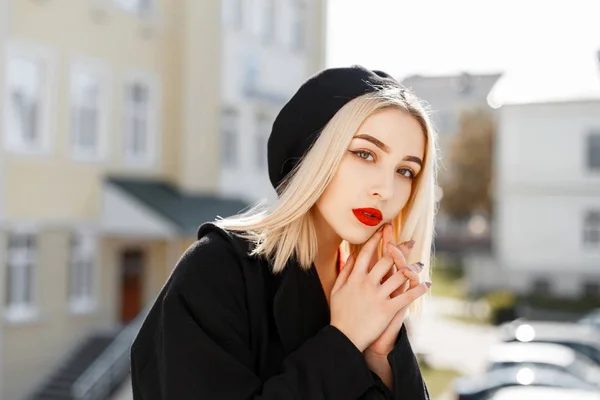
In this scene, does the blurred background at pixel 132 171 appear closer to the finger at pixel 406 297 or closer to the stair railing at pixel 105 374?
the stair railing at pixel 105 374

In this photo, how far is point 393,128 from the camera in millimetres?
1432

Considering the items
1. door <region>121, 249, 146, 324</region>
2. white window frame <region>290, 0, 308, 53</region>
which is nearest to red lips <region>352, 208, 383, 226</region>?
door <region>121, 249, 146, 324</region>

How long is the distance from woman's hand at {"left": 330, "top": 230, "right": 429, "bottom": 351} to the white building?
13045 mm

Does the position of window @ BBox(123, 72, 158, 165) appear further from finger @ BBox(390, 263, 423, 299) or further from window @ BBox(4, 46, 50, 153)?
finger @ BBox(390, 263, 423, 299)

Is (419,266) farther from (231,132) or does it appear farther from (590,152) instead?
(590,152)

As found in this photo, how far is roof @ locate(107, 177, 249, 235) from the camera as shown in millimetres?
12281

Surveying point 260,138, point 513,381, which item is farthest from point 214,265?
point 260,138

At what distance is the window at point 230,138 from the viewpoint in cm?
1477

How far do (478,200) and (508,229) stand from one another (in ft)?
28.6

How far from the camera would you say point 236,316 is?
1304mm

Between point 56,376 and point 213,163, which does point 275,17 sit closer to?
point 213,163

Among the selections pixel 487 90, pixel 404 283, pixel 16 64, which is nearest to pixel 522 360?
pixel 487 90

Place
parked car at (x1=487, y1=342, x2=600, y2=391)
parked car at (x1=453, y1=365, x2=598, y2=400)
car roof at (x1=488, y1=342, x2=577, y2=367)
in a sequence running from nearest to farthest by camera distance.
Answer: parked car at (x1=453, y1=365, x2=598, y2=400), parked car at (x1=487, y1=342, x2=600, y2=391), car roof at (x1=488, y1=342, x2=577, y2=367)

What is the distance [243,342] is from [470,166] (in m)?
31.6
